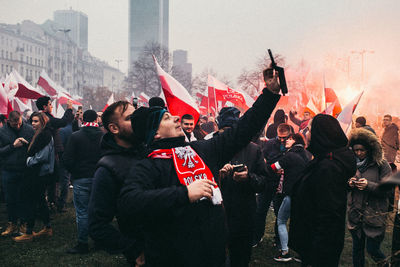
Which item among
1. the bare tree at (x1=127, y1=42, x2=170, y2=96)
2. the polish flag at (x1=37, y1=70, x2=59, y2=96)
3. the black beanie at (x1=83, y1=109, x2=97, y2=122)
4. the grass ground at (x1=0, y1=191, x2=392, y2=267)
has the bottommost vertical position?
the grass ground at (x1=0, y1=191, x2=392, y2=267)

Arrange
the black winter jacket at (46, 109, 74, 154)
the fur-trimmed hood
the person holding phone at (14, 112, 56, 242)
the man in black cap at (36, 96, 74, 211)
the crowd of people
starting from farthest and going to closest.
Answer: the black winter jacket at (46, 109, 74, 154)
the man in black cap at (36, 96, 74, 211)
the person holding phone at (14, 112, 56, 242)
the fur-trimmed hood
the crowd of people

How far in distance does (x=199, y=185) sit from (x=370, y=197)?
10.1 feet

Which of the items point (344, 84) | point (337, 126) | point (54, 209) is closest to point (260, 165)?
point (337, 126)

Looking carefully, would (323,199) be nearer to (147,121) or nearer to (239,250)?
(239,250)

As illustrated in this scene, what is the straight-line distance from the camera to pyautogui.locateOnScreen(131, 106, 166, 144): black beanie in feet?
8.04

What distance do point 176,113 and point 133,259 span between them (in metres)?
2.76

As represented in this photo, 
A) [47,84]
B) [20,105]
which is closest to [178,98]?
[20,105]

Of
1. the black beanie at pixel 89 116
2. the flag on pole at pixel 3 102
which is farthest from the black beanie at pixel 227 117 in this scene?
the flag on pole at pixel 3 102

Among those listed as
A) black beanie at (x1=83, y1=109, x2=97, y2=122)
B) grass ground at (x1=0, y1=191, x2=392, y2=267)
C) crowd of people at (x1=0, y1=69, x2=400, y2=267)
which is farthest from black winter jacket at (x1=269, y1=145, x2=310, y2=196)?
black beanie at (x1=83, y1=109, x2=97, y2=122)

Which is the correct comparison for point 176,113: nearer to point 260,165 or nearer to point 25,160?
point 260,165

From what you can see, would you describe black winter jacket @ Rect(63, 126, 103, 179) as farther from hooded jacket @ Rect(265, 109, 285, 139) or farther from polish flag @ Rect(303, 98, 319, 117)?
polish flag @ Rect(303, 98, 319, 117)

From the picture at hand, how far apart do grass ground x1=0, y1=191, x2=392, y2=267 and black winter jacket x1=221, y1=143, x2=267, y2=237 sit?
1.50 m

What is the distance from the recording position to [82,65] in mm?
120938

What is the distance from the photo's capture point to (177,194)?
81.4 inches
